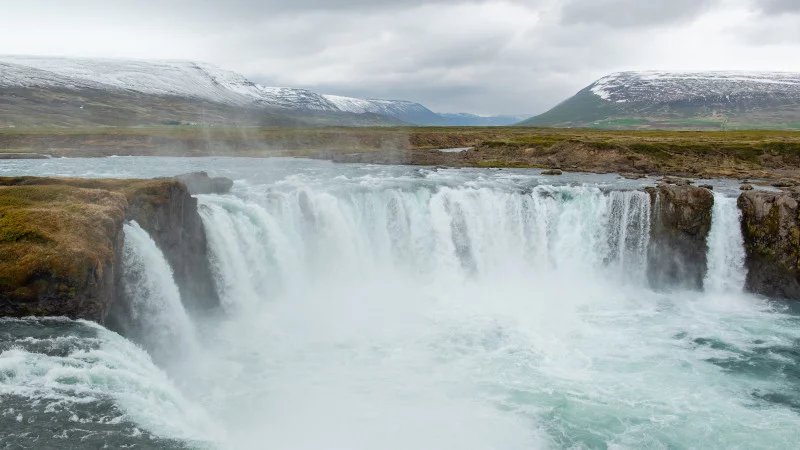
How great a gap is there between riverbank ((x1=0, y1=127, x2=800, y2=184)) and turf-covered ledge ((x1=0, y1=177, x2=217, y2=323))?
34490mm

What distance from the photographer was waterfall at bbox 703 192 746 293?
2847 cm

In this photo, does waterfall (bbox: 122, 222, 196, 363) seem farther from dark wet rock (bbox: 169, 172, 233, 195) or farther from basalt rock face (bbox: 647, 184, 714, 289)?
basalt rock face (bbox: 647, 184, 714, 289)

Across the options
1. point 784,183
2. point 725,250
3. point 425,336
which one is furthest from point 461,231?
point 784,183

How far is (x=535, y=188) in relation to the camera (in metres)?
32.6

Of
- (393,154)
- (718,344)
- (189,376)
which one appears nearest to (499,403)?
(189,376)

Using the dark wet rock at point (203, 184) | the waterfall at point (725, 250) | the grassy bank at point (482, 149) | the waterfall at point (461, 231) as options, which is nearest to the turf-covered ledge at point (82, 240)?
the waterfall at point (461, 231)

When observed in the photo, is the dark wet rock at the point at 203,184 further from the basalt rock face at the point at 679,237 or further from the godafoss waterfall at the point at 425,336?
the basalt rock face at the point at 679,237

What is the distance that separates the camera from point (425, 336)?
21.5 metres

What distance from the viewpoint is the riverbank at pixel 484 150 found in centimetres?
5125

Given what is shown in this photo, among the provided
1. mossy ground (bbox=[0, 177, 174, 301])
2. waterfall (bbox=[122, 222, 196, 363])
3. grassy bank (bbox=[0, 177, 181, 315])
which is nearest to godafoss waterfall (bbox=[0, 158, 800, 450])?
waterfall (bbox=[122, 222, 196, 363])

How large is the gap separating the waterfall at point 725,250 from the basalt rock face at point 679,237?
1.12 ft

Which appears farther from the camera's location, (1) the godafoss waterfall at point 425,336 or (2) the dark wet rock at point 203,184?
(2) the dark wet rock at point 203,184

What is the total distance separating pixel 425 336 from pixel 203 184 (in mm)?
15432

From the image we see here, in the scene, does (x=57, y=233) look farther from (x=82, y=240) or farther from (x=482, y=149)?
(x=482, y=149)
